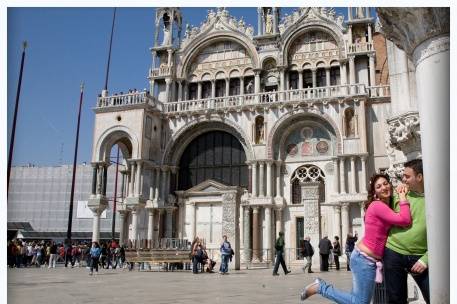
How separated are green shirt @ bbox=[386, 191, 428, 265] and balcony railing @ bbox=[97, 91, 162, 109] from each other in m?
21.9

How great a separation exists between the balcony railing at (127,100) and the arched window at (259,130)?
5.80 m

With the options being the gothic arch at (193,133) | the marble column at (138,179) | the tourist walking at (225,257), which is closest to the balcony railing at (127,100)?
the gothic arch at (193,133)

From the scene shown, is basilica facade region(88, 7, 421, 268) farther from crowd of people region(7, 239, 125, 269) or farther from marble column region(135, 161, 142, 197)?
crowd of people region(7, 239, 125, 269)

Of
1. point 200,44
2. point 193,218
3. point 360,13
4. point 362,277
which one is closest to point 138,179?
point 193,218

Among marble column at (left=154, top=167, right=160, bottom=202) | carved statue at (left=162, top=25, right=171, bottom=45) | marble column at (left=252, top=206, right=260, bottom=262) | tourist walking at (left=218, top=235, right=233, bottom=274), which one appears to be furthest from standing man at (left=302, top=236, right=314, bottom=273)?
carved statue at (left=162, top=25, right=171, bottom=45)

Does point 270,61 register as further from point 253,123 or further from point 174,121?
point 174,121

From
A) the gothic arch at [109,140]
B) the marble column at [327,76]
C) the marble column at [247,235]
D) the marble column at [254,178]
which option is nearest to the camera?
the marble column at [247,235]

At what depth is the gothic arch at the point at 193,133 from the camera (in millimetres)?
25031

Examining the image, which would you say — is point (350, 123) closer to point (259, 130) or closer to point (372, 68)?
point (372, 68)

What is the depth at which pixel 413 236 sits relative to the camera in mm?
3869

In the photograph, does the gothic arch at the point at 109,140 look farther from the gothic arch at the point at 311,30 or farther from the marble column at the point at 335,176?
the marble column at the point at 335,176

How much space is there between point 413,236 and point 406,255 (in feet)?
0.56

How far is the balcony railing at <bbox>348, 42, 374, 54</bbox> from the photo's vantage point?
80.3ft
